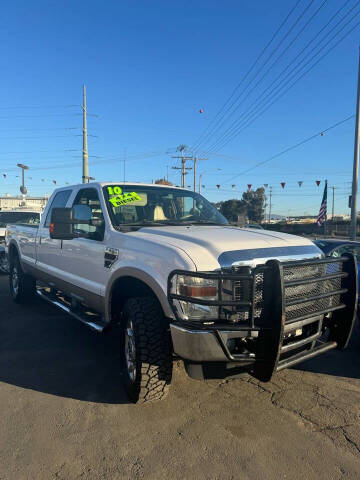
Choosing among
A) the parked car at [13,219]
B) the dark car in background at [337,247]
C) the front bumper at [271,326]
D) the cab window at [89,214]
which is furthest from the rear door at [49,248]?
the dark car in background at [337,247]

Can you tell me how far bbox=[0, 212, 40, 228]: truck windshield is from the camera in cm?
999

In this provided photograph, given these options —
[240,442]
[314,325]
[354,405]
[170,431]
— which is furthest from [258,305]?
[354,405]

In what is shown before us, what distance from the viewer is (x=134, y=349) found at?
3.06m

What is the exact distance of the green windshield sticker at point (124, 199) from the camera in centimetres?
403

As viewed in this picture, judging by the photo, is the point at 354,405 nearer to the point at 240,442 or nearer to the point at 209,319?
the point at 240,442

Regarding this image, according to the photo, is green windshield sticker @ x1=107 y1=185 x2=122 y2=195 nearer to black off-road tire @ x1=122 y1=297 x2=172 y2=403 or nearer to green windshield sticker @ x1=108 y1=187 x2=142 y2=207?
green windshield sticker @ x1=108 y1=187 x2=142 y2=207

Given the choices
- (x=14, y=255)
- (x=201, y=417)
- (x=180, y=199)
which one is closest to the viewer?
(x=201, y=417)

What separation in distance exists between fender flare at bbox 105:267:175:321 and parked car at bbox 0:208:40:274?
6412mm

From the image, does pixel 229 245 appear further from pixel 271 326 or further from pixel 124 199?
pixel 124 199

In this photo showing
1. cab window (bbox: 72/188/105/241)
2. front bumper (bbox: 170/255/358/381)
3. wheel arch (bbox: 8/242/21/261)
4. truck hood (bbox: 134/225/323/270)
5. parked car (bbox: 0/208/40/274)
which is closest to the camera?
front bumper (bbox: 170/255/358/381)

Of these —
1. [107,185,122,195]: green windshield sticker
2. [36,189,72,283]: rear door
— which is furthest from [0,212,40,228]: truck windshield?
[107,185,122,195]: green windshield sticker

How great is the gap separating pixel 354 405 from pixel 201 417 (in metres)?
1.43

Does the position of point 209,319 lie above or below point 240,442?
above

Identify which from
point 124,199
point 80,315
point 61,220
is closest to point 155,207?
point 124,199
